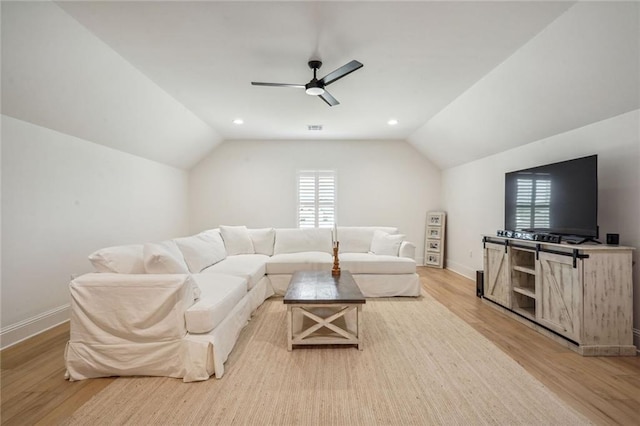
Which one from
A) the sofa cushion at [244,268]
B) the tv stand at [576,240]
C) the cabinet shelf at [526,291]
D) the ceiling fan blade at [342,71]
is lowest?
the cabinet shelf at [526,291]

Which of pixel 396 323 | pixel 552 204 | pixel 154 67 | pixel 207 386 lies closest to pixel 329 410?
pixel 207 386

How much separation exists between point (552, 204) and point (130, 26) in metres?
4.40

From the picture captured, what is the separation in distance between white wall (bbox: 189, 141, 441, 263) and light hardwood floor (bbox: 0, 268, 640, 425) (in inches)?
137

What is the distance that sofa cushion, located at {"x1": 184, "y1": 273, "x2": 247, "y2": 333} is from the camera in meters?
2.13

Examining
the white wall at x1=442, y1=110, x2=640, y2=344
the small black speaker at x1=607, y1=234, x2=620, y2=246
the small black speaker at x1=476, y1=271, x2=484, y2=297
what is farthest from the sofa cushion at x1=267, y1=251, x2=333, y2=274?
the small black speaker at x1=607, y1=234, x2=620, y2=246

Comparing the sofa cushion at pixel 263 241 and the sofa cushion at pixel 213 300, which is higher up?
the sofa cushion at pixel 263 241

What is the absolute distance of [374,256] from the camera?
4.26 meters

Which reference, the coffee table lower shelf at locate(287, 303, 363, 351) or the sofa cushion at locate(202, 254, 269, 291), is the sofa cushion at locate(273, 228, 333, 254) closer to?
the sofa cushion at locate(202, 254, 269, 291)

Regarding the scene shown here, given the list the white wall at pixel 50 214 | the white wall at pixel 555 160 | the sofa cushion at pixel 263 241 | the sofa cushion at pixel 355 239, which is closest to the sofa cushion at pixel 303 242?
the sofa cushion at pixel 263 241

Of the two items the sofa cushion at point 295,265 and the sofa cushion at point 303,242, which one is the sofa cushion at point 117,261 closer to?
the sofa cushion at point 295,265

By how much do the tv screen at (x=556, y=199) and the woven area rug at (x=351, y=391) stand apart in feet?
4.89

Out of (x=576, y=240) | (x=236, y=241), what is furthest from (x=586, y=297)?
Answer: (x=236, y=241)

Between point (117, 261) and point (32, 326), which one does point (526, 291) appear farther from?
point (32, 326)

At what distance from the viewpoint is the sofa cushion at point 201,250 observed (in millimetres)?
3348
